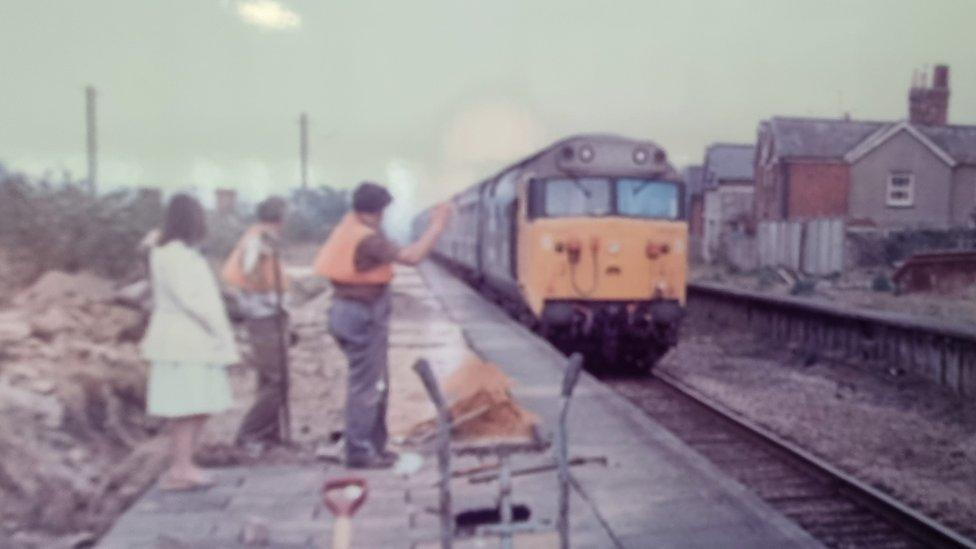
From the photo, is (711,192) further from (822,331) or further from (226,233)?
(226,233)

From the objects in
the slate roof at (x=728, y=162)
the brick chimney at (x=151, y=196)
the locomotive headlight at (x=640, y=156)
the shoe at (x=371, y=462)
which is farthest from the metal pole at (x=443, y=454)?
the slate roof at (x=728, y=162)

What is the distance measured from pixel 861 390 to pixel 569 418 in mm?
5416

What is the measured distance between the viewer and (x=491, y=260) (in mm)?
16203

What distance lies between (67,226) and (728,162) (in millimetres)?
38179

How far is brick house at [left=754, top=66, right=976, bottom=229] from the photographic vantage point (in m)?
20.5

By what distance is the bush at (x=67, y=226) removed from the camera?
1098 centimetres

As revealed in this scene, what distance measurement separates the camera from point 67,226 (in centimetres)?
1123

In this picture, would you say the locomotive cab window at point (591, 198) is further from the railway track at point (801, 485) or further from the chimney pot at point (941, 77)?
the chimney pot at point (941, 77)

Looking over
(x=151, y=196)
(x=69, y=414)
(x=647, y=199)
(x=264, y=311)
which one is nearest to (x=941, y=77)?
(x=647, y=199)

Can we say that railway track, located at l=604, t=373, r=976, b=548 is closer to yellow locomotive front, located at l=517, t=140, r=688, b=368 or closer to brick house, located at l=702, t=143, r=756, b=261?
yellow locomotive front, located at l=517, t=140, r=688, b=368

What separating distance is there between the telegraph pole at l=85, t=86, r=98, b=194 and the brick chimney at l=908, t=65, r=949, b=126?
18.1 metres

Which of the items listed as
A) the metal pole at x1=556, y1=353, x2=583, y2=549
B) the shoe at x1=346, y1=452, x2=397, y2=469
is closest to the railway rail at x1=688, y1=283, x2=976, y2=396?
the shoe at x1=346, y1=452, x2=397, y2=469

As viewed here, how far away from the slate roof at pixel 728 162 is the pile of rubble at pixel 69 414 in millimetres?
37137

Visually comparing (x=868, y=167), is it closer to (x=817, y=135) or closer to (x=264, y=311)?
(x=817, y=135)
